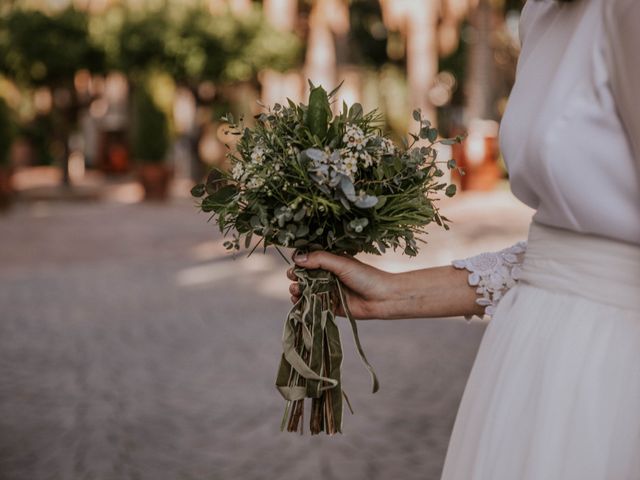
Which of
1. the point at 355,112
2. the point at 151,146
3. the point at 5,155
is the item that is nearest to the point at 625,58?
the point at 355,112

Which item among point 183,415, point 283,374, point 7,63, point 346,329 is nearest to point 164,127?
point 7,63

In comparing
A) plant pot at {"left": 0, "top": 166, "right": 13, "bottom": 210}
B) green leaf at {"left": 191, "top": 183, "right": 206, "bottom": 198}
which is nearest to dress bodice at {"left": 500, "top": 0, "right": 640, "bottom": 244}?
green leaf at {"left": 191, "top": 183, "right": 206, "bottom": 198}

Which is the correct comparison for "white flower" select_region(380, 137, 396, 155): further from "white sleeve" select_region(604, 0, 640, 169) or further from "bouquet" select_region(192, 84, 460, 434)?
"white sleeve" select_region(604, 0, 640, 169)

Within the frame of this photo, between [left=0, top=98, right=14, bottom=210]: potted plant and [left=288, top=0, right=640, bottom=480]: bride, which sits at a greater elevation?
[left=288, top=0, right=640, bottom=480]: bride

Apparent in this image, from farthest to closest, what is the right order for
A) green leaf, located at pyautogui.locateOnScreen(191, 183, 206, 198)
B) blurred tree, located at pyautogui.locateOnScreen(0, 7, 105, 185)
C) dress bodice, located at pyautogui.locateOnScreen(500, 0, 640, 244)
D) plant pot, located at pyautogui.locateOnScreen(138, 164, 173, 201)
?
blurred tree, located at pyautogui.locateOnScreen(0, 7, 105, 185) → plant pot, located at pyautogui.locateOnScreen(138, 164, 173, 201) → green leaf, located at pyautogui.locateOnScreen(191, 183, 206, 198) → dress bodice, located at pyautogui.locateOnScreen(500, 0, 640, 244)

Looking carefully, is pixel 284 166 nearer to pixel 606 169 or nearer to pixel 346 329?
pixel 606 169

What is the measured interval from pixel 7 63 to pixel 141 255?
44.7 ft

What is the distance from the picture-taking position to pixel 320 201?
6.93 ft

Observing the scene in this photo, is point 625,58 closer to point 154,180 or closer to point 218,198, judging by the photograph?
point 218,198

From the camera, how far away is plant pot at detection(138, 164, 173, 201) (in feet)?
71.5

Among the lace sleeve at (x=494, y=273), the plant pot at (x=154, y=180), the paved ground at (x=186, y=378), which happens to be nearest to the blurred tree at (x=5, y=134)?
the plant pot at (x=154, y=180)

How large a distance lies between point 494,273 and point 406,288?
0.65 ft

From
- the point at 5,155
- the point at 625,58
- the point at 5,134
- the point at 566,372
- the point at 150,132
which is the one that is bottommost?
the point at 5,155

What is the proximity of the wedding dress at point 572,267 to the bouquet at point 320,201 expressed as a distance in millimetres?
496
